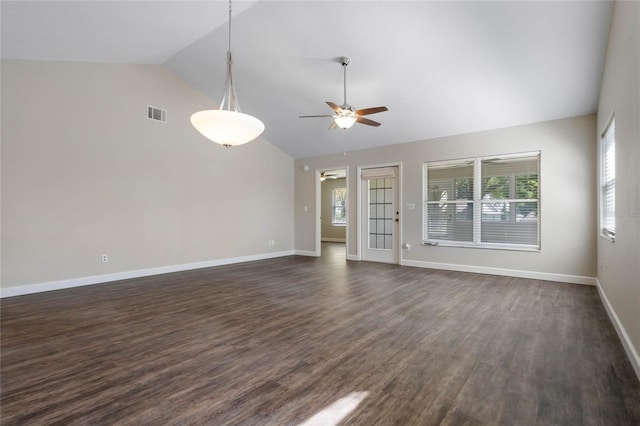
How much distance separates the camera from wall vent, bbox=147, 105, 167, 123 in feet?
17.7

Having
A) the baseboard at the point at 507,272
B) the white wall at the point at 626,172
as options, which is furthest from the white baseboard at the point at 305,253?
the white wall at the point at 626,172

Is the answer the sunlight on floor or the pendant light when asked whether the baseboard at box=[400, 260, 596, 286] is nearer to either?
the sunlight on floor


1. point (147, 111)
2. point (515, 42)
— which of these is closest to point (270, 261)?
point (147, 111)

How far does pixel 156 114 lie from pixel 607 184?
6762 mm

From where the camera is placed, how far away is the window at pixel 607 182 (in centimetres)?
337

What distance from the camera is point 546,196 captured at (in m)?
4.92

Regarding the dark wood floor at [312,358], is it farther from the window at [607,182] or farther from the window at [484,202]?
the window at [484,202]

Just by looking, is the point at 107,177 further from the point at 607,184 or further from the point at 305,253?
the point at 607,184

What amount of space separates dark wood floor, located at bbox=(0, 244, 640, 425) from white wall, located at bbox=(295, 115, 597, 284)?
81 cm

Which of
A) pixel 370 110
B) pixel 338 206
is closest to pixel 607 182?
pixel 370 110

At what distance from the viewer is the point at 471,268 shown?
562 cm

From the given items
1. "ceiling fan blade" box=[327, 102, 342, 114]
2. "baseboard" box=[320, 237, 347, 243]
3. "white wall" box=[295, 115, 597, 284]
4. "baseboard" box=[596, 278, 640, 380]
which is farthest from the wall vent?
"baseboard" box=[320, 237, 347, 243]

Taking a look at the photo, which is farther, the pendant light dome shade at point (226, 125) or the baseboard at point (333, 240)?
the baseboard at point (333, 240)

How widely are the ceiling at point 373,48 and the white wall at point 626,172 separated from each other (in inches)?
26.5
